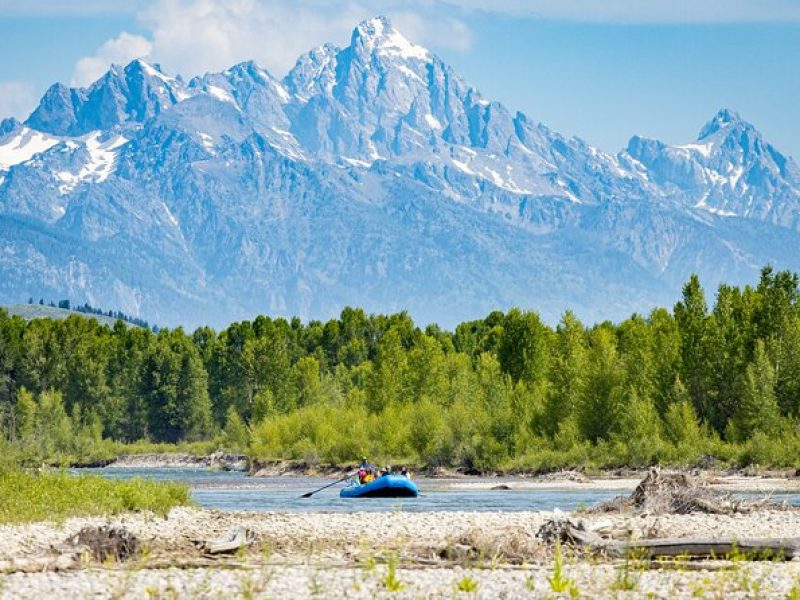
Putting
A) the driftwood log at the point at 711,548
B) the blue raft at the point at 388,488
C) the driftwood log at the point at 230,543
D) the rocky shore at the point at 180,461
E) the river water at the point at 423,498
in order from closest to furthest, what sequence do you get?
the driftwood log at the point at 711,548 → the driftwood log at the point at 230,543 → the river water at the point at 423,498 → the blue raft at the point at 388,488 → the rocky shore at the point at 180,461

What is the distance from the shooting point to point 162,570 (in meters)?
27.5

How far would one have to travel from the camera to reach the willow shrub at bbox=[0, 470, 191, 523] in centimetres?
3950

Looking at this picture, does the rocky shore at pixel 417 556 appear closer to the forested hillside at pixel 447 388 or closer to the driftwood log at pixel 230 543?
the driftwood log at pixel 230 543

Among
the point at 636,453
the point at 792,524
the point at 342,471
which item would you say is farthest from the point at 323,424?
the point at 792,524

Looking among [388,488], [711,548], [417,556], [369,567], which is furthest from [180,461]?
[369,567]

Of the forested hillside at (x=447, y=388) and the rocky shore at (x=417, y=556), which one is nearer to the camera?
the rocky shore at (x=417, y=556)

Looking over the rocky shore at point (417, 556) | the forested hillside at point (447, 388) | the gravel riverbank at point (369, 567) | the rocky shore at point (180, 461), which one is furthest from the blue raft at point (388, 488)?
the rocky shore at point (180, 461)

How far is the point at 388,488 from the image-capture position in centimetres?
6444

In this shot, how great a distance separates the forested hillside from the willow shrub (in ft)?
49.1

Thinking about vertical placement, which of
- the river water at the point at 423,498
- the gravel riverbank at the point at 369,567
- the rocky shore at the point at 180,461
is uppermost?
the rocky shore at the point at 180,461

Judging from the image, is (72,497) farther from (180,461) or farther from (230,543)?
(180,461)

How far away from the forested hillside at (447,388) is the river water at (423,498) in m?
9.39

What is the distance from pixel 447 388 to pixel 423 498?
54.1 metres

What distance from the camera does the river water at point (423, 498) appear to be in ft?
182
